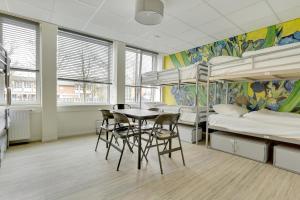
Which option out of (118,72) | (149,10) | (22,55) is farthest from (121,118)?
(22,55)

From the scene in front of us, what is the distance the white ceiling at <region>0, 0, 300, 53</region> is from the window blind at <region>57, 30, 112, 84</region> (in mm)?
400

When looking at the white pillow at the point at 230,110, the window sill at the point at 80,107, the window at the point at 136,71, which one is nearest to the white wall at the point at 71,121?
the window sill at the point at 80,107

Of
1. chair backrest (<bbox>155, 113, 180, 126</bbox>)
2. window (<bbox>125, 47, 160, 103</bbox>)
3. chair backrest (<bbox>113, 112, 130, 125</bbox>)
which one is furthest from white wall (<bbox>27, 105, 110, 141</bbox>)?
chair backrest (<bbox>155, 113, 180, 126</bbox>)

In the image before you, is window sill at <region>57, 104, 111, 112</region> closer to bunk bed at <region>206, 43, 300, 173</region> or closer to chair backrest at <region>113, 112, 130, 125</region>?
chair backrest at <region>113, 112, 130, 125</region>

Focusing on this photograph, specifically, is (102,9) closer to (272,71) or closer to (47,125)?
(47,125)

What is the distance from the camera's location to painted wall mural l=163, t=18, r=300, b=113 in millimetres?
3099

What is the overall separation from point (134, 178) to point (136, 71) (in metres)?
3.84

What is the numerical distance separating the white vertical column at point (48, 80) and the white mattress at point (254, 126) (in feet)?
11.5

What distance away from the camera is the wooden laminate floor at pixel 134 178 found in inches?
68.9

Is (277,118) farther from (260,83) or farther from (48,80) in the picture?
(48,80)

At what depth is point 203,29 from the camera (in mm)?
3570

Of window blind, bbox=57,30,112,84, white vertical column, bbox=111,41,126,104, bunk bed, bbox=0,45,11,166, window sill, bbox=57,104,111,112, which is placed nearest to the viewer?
bunk bed, bbox=0,45,11,166

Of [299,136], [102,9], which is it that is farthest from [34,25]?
[299,136]

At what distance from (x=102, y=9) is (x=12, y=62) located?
7.43ft
